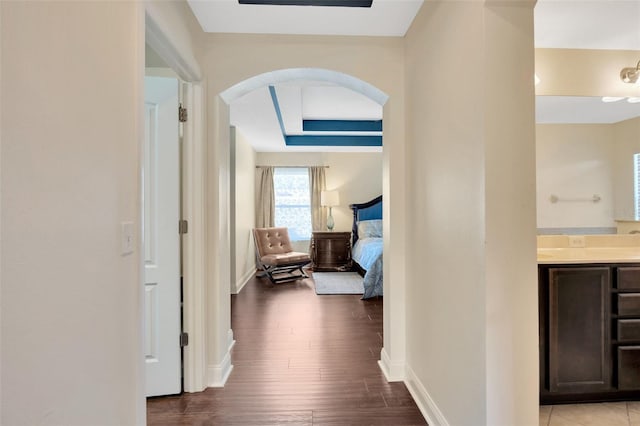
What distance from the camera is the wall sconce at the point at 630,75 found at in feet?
7.10

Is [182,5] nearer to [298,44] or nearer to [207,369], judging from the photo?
[298,44]

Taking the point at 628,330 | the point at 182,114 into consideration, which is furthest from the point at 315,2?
the point at 628,330

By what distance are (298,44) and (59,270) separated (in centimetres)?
196

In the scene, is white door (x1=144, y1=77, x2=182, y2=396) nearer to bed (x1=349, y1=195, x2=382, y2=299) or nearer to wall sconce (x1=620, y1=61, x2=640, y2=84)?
bed (x1=349, y1=195, x2=382, y2=299)

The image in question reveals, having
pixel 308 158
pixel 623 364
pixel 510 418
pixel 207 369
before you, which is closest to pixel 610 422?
pixel 623 364

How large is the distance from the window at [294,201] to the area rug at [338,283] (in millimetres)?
1152

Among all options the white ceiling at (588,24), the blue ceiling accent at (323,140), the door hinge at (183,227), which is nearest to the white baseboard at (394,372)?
the door hinge at (183,227)

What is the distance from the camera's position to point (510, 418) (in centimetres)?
121

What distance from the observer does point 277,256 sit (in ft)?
16.8

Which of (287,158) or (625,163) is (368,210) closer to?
(287,158)

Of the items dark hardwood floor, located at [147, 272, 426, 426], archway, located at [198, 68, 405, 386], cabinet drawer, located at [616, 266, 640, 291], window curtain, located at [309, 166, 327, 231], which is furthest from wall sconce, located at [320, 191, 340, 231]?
cabinet drawer, located at [616, 266, 640, 291]

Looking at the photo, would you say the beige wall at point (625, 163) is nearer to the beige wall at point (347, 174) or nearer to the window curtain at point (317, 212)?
the beige wall at point (347, 174)

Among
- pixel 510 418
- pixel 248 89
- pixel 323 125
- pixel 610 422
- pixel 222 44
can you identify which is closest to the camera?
pixel 510 418

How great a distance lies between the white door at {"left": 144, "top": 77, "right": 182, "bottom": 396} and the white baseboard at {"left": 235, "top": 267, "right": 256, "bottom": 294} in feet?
8.34
